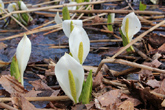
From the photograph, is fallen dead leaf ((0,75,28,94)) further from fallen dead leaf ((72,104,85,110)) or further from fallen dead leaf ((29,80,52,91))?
fallen dead leaf ((72,104,85,110))

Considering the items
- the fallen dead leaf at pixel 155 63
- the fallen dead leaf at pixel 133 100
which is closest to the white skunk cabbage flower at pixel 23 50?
the fallen dead leaf at pixel 133 100

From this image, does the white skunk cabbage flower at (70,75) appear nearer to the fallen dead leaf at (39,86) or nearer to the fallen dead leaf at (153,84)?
the fallen dead leaf at (39,86)

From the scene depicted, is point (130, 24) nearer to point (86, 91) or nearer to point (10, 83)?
point (86, 91)

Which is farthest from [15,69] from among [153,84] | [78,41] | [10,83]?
[153,84]

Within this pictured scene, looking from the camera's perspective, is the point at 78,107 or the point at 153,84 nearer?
the point at 78,107

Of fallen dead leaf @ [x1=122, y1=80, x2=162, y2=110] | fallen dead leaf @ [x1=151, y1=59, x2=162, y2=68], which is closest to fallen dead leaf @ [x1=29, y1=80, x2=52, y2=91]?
fallen dead leaf @ [x1=122, y1=80, x2=162, y2=110]

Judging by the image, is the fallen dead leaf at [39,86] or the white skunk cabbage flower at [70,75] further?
the fallen dead leaf at [39,86]
